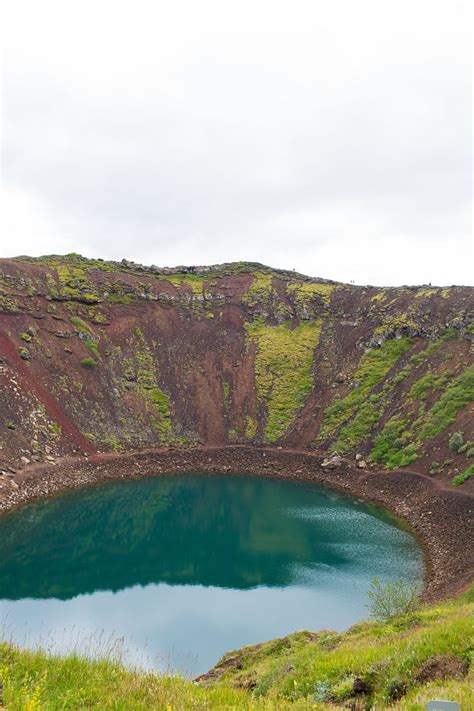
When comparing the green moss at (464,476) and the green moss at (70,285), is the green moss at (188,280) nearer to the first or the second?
the green moss at (70,285)

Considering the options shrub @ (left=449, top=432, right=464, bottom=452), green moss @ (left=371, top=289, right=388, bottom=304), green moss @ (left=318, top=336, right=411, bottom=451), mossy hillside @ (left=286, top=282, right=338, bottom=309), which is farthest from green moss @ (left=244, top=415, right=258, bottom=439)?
green moss @ (left=371, top=289, right=388, bottom=304)

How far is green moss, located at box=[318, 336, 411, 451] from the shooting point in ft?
210

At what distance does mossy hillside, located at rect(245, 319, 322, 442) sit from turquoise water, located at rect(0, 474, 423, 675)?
52.2ft

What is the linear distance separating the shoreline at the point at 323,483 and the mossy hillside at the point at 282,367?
7483mm

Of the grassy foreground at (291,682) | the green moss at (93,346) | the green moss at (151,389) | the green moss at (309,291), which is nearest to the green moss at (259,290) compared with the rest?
the green moss at (309,291)

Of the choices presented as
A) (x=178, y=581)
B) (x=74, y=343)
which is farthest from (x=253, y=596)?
(x=74, y=343)

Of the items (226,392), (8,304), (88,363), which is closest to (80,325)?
(88,363)

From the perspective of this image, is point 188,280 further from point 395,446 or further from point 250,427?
point 395,446

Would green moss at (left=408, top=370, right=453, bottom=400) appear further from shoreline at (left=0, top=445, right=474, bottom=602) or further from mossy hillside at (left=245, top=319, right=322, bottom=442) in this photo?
mossy hillside at (left=245, top=319, right=322, bottom=442)

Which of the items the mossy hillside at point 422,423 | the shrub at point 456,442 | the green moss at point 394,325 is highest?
the green moss at point 394,325

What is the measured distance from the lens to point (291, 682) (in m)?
13.4

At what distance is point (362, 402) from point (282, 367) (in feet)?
54.3

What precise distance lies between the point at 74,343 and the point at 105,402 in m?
11.9

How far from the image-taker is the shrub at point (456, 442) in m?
49.6
